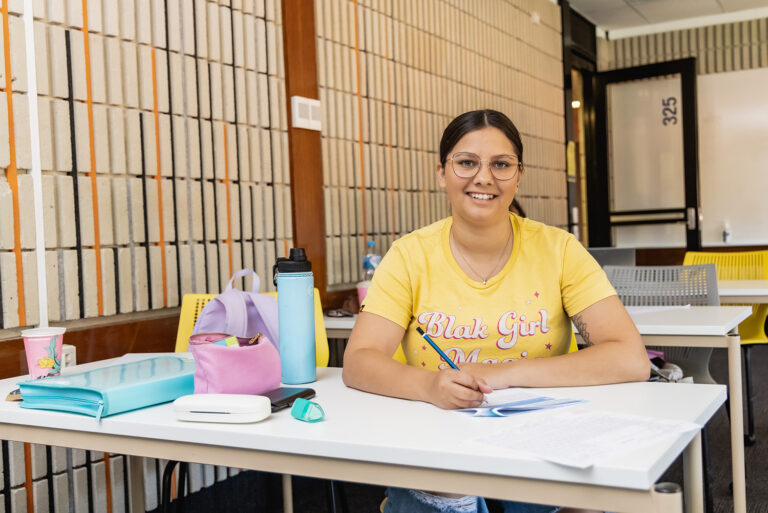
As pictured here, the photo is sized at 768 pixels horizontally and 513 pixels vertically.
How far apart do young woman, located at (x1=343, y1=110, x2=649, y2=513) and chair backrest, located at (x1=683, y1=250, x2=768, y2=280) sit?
2964mm

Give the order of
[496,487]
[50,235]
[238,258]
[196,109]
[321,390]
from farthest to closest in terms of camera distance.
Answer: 1. [238,258]
2. [196,109]
3. [50,235]
4. [321,390]
5. [496,487]

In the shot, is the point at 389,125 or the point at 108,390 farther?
the point at 389,125

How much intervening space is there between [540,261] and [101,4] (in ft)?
5.27

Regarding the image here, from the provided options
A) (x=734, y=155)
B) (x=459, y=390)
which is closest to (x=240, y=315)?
(x=459, y=390)

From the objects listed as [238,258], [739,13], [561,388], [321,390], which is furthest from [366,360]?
[739,13]

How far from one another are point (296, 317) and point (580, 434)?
69cm

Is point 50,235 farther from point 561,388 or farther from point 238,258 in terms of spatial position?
point 561,388

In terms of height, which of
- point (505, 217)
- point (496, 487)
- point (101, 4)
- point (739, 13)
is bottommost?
point (496, 487)

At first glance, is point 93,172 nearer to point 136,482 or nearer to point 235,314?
point 235,314

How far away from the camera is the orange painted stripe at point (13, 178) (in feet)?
6.68

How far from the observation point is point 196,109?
8.78 feet

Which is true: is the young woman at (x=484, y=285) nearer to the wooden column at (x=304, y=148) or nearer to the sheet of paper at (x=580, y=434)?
the sheet of paper at (x=580, y=434)

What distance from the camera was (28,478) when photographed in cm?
209

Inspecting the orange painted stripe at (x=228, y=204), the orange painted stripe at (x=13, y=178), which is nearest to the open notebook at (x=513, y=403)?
the orange painted stripe at (x=13, y=178)
